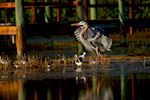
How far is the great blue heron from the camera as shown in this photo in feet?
80.7

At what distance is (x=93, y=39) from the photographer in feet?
80.9

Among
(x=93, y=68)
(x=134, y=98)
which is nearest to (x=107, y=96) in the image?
(x=134, y=98)

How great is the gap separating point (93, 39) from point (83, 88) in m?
6.27

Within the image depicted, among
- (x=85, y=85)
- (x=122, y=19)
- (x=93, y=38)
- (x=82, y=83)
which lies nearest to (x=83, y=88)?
(x=85, y=85)

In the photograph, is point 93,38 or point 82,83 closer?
point 82,83

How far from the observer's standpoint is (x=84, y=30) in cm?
2478

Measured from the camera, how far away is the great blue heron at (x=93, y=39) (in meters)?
24.6

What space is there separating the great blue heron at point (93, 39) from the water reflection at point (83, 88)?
A: 335 centimetres

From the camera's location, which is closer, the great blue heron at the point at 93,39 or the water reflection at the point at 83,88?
the water reflection at the point at 83,88

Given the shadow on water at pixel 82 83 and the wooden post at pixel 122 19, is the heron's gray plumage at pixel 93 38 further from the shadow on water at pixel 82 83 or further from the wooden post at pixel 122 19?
the wooden post at pixel 122 19

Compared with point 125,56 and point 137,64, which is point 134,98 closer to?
point 137,64

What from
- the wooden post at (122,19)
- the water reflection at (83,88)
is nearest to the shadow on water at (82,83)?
the water reflection at (83,88)

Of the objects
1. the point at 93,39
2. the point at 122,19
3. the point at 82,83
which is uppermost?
the point at 93,39

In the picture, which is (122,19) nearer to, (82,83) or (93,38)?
(93,38)
